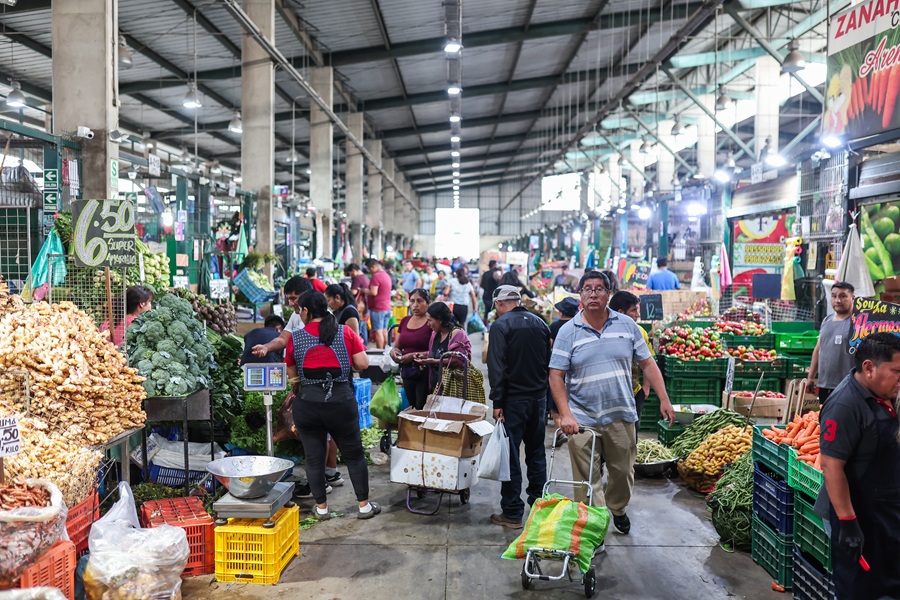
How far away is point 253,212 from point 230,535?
32.0 ft

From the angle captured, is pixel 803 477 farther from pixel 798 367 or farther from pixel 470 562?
pixel 798 367

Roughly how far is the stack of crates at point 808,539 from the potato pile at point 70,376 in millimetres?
3911

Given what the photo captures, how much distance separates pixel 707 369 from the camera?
26.9ft

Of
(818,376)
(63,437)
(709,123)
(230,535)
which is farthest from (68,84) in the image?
(709,123)

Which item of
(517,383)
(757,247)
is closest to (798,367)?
(517,383)

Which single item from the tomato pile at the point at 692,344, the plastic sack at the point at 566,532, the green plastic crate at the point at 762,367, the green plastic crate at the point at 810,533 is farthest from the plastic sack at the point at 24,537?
the green plastic crate at the point at 762,367

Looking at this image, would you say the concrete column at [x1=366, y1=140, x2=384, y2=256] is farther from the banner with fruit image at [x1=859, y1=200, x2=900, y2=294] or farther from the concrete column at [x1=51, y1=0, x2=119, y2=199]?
the banner with fruit image at [x1=859, y1=200, x2=900, y2=294]

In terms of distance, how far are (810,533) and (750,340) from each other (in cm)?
485

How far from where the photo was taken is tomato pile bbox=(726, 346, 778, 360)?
27.4 feet

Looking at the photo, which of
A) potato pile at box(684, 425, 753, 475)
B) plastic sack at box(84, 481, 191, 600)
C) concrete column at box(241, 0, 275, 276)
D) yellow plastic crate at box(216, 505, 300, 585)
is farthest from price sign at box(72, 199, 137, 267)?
concrete column at box(241, 0, 275, 276)

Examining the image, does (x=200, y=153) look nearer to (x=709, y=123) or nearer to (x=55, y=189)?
(x=709, y=123)

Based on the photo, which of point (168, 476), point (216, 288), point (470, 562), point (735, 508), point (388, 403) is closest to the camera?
point (470, 562)

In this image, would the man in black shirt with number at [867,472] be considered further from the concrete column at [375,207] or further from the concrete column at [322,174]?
the concrete column at [375,207]

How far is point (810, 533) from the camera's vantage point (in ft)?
13.1
